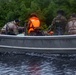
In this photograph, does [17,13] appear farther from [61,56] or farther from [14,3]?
[61,56]

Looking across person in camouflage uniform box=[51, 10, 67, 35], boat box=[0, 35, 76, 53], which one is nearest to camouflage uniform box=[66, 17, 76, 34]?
person in camouflage uniform box=[51, 10, 67, 35]

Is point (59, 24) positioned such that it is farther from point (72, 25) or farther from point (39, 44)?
point (39, 44)

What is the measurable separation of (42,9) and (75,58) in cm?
557

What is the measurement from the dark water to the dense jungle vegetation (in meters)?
3.43

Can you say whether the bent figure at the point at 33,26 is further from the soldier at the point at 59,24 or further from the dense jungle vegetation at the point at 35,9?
the dense jungle vegetation at the point at 35,9

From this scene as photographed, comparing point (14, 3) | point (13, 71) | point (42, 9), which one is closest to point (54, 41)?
point (13, 71)

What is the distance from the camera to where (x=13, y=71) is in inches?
583

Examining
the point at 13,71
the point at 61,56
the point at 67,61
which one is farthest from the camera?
the point at 61,56

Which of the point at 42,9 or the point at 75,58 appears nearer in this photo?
the point at 75,58

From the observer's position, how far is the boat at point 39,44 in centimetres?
1669

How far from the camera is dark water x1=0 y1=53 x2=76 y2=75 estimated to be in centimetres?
1458

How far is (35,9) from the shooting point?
20688mm

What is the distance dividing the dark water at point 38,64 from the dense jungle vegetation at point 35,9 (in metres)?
3.43

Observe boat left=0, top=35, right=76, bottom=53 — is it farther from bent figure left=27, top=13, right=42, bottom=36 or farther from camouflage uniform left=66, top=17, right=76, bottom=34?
camouflage uniform left=66, top=17, right=76, bottom=34
